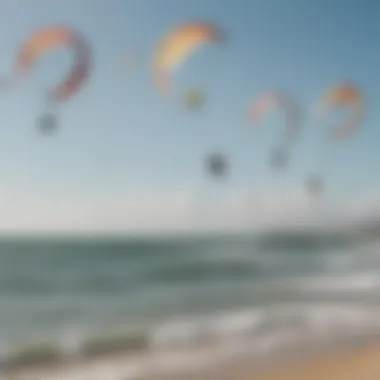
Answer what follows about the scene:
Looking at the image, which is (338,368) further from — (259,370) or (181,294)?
(181,294)

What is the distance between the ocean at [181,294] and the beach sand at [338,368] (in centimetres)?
4

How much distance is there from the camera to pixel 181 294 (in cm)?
→ 153

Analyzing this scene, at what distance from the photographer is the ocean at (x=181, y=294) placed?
1.43 m

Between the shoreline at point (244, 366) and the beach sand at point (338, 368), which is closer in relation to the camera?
the shoreline at point (244, 366)

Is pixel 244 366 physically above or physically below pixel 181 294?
below

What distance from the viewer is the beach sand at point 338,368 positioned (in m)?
1.57

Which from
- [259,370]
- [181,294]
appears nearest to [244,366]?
[259,370]

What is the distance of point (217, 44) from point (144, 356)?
70 cm

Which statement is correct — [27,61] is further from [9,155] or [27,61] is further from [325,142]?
[325,142]

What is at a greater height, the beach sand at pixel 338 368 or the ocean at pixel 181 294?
the ocean at pixel 181 294

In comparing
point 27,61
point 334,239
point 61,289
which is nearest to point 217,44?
point 27,61

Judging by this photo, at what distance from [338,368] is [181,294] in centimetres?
41

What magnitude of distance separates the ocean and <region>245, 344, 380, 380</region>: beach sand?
4 centimetres

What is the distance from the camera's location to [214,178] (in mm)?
1566
